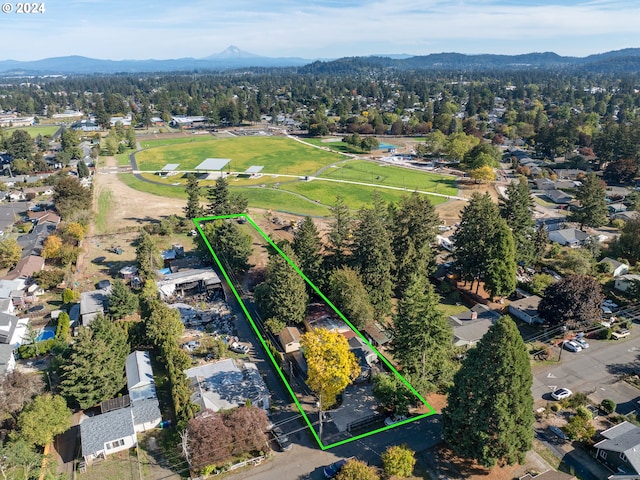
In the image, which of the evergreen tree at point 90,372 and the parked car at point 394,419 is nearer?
the parked car at point 394,419

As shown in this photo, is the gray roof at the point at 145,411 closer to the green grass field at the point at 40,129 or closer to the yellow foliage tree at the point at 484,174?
the yellow foliage tree at the point at 484,174

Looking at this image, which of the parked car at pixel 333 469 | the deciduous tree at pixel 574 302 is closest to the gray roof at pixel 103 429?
the parked car at pixel 333 469

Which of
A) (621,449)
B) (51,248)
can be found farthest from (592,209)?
(51,248)

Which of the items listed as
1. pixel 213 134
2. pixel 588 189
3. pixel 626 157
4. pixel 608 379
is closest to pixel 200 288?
pixel 608 379

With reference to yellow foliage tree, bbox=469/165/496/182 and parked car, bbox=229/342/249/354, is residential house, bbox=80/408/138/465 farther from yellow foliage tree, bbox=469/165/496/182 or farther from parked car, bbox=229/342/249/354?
yellow foliage tree, bbox=469/165/496/182

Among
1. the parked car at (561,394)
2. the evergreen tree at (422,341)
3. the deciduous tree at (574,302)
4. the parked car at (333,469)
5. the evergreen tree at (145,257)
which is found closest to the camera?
the parked car at (333,469)

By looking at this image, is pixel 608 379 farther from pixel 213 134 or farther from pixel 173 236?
pixel 213 134

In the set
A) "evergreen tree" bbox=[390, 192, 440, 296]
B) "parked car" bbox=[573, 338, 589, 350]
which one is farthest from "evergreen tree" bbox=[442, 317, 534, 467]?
"evergreen tree" bbox=[390, 192, 440, 296]
